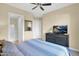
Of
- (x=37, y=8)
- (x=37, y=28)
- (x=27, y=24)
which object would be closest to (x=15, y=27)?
(x=27, y=24)

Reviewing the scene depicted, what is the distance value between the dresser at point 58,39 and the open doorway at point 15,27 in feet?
1.50

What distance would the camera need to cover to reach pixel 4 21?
209cm

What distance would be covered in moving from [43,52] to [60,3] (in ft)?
2.74

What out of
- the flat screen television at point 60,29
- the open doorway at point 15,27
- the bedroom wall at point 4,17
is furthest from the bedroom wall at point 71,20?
the bedroom wall at point 4,17

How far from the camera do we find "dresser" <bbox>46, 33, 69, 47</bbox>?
2.07m

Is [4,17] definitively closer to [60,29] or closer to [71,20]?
[60,29]

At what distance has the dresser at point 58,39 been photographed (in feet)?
6.79

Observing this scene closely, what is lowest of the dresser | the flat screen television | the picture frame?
the dresser

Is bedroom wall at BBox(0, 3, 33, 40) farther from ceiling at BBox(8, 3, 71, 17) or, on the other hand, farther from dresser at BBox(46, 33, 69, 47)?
dresser at BBox(46, 33, 69, 47)

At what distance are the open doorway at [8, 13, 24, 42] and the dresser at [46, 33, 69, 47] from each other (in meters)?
0.46

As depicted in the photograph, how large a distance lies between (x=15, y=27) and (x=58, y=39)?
0.75 m

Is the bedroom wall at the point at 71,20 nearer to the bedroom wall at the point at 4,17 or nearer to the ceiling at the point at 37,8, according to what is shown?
the ceiling at the point at 37,8

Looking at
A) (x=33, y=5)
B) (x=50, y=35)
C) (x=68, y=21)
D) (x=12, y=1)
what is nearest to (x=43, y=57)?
(x=50, y=35)

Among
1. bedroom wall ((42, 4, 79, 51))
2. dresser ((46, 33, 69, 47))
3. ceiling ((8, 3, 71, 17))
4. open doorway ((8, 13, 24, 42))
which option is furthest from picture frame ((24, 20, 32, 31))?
bedroom wall ((42, 4, 79, 51))
